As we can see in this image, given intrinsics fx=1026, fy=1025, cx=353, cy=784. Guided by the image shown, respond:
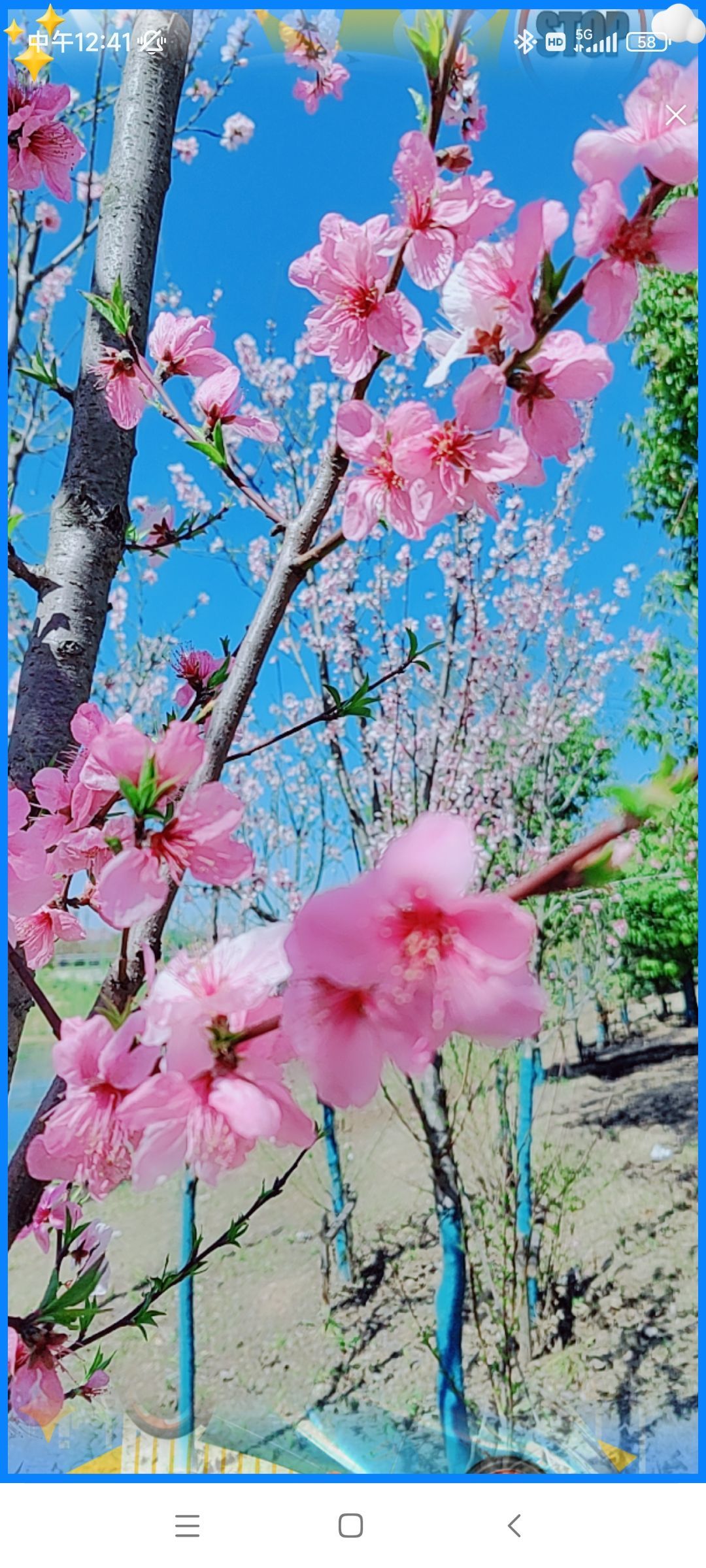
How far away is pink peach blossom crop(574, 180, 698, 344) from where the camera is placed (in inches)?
15.5

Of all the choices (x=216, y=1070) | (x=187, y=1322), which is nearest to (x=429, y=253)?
(x=216, y=1070)

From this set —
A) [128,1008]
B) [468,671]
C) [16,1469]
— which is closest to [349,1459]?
[16,1469]

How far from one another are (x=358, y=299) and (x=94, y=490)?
18 centimetres

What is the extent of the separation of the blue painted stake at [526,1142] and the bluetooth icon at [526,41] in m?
0.84

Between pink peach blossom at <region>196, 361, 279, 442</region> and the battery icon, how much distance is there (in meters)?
0.36

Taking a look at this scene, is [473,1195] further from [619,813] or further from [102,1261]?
[619,813]

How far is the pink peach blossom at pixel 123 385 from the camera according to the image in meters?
0.55

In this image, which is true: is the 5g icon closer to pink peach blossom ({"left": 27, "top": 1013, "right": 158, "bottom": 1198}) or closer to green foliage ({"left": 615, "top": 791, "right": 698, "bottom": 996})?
green foliage ({"left": 615, "top": 791, "right": 698, "bottom": 996})

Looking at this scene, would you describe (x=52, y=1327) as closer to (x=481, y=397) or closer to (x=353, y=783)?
(x=481, y=397)

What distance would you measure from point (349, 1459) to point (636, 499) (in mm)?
774

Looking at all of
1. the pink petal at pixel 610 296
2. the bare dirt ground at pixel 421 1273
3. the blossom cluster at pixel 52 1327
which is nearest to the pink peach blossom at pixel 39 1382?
the blossom cluster at pixel 52 1327

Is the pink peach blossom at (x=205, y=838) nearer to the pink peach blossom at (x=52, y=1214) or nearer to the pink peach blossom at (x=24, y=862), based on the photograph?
the pink peach blossom at (x=24, y=862)

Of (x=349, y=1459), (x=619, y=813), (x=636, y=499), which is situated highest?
(x=636, y=499)

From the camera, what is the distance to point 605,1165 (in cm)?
95
